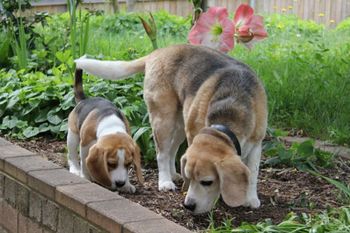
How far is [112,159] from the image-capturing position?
521 cm

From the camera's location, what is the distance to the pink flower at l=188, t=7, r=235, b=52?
6141 mm

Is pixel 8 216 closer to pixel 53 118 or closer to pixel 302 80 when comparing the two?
pixel 53 118

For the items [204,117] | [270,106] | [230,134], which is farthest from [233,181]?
[270,106]

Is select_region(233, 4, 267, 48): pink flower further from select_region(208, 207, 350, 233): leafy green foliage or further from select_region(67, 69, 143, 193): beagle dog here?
select_region(208, 207, 350, 233): leafy green foliage

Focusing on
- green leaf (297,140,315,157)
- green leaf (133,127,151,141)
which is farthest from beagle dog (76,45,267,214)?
green leaf (297,140,315,157)

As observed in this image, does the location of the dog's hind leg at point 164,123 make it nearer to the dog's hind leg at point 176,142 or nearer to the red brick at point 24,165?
the dog's hind leg at point 176,142

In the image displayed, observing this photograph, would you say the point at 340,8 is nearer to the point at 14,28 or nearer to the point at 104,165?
the point at 14,28

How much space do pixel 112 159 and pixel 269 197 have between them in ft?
3.53

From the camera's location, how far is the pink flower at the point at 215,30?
614 centimetres

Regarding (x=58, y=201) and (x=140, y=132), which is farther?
(x=140, y=132)

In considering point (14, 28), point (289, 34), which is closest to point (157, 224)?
point (14, 28)

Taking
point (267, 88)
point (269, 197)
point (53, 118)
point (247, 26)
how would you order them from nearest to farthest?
point (269, 197)
point (247, 26)
point (53, 118)
point (267, 88)

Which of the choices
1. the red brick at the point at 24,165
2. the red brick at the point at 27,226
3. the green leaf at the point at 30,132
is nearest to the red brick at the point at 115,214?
the red brick at the point at 27,226

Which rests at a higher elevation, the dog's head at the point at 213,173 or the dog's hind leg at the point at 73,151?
the dog's head at the point at 213,173
